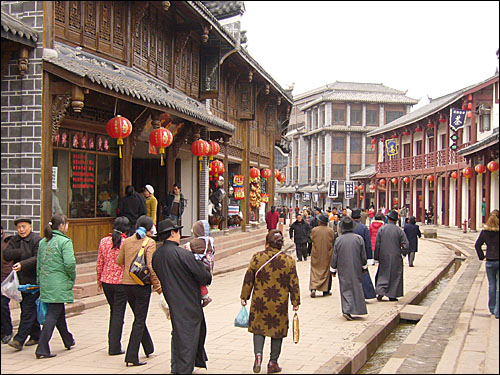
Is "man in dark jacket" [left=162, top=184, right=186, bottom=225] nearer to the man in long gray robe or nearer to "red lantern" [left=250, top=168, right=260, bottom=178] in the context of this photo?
the man in long gray robe

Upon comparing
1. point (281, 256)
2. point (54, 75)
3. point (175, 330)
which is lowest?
point (175, 330)

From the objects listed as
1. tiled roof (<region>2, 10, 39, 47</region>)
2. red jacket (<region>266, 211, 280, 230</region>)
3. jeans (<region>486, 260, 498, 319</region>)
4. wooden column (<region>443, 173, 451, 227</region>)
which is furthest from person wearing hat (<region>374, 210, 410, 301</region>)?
wooden column (<region>443, 173, 451, 227</region>)

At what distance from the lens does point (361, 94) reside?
6353 cm

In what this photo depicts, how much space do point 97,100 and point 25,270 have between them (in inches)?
214

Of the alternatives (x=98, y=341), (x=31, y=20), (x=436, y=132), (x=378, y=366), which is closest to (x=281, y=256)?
(x=378, y=366)

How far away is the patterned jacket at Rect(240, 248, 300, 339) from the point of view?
6145mm

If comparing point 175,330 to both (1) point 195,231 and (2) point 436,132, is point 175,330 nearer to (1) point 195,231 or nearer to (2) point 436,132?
(1) point 195,231

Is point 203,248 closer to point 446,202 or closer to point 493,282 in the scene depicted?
point 493,282

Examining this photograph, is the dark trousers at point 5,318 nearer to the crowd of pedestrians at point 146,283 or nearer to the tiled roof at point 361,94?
the crowd of pedestrians at point 146,283

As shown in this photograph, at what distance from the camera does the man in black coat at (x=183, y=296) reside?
5816 mm

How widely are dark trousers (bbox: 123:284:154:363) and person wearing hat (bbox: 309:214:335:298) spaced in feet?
17.3

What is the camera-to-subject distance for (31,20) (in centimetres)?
980

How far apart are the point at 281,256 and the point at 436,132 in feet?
110

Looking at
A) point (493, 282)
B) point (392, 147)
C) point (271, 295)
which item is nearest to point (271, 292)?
point (271, 295)
